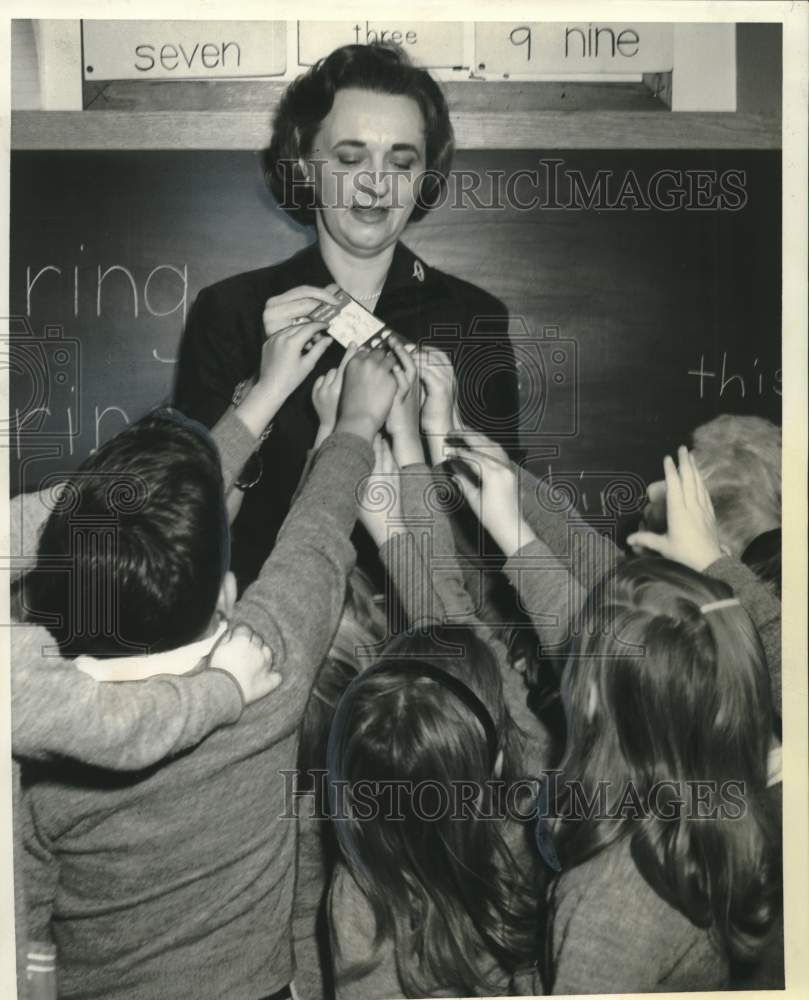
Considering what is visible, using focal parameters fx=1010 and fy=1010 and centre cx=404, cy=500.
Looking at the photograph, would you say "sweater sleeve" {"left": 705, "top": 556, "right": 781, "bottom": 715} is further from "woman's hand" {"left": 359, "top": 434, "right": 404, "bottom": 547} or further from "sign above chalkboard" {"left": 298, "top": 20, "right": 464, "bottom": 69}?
"sign above chalkboard" {"left": 298, "top": 20, "right": 464, "bottom": 69}

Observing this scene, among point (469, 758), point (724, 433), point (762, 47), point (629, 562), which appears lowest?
point (469, 758)

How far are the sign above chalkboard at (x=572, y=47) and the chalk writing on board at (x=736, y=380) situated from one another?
504 millimetres

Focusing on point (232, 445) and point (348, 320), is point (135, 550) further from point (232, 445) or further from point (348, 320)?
point (348, 320)

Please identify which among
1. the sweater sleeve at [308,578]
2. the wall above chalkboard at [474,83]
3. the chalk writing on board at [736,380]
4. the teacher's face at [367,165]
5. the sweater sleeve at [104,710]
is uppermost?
the wall above chalkboard at [474,83]

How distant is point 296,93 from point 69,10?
0.39 metres

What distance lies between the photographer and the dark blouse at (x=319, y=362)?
1.62 metres

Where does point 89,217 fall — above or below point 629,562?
above

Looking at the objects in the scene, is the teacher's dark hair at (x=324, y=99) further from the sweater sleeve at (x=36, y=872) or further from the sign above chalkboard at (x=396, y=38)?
the sweater sleeve at (x=36, y=872)

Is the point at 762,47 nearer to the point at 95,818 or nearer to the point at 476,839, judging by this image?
the point at 476,839

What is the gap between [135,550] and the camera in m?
1.56

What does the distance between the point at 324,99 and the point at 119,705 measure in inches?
39.3

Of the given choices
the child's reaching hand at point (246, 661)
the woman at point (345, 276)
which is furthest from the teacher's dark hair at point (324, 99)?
the child's reaching hand at point (246, 661)

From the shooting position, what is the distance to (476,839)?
1.63 m

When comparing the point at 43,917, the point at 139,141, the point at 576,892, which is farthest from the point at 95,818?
the point at 139,141
